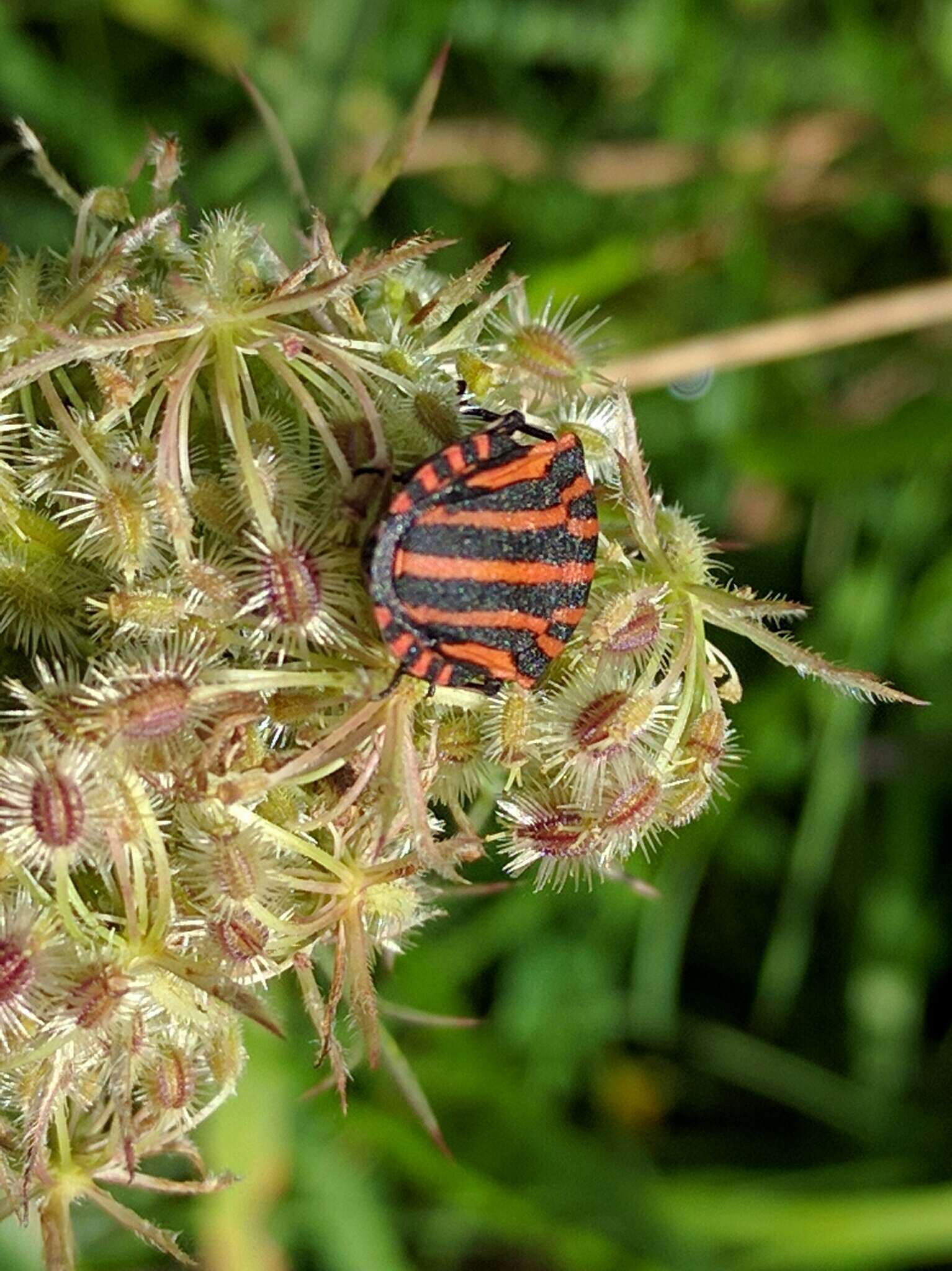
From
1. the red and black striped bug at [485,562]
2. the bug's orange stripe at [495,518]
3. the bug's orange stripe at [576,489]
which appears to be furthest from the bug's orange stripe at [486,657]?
the bug's orange stripe at [576,489]

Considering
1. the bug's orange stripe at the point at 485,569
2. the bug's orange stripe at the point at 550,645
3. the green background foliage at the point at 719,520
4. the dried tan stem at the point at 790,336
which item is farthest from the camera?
the green background foliage at the point at 719,520

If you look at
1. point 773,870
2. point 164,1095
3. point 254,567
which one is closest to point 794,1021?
point 773,870

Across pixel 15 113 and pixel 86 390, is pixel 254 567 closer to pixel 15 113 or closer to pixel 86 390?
pixel 86 390

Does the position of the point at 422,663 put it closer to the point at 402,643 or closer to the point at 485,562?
the point at 402,643

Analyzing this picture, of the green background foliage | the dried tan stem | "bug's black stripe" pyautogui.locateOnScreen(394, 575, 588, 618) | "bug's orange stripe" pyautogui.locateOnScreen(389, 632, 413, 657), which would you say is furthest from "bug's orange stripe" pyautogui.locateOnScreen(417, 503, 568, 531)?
the green background foliage

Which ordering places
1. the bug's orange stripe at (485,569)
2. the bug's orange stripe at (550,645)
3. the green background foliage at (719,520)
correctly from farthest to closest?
the green background foliage at (719,520)
the bug's orange stripe at (550,645)
the bug's orange stripe at (485,569)

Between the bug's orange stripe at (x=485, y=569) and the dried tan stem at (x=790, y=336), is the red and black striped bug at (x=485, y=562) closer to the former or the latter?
the bug's orange stripe at (x=485, y=569)
